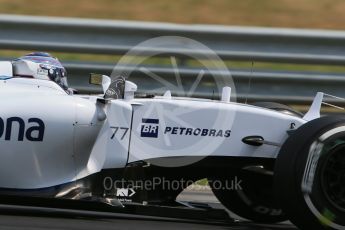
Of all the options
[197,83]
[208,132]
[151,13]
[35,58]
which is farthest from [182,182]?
[151,13]

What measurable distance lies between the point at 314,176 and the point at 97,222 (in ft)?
4.93

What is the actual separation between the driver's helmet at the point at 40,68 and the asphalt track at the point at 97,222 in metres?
0.98

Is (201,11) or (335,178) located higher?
(201,11)

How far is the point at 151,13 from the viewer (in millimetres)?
12688

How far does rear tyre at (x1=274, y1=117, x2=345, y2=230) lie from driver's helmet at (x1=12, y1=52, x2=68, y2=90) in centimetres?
178

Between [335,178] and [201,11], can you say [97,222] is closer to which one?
[335,178]

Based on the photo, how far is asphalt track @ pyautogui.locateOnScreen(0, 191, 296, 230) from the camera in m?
5.55

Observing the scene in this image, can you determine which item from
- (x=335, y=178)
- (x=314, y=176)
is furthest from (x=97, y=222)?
(x=335, y=178)

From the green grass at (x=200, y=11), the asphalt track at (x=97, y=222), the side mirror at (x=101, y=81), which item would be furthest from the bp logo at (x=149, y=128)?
the green grass at (x=200, y=11)

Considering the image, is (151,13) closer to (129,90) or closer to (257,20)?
(257,20)

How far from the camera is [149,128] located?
5.97m

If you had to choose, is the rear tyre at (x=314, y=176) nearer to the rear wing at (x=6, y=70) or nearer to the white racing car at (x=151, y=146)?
the white racing car at (x=151, y=146)

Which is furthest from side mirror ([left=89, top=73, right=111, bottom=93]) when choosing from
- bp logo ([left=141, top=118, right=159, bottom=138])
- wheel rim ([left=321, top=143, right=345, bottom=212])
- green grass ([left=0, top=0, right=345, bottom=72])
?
green grass ([left=0, top=0, right=345, bottom=72])

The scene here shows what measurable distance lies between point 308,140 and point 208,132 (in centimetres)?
76
